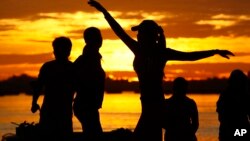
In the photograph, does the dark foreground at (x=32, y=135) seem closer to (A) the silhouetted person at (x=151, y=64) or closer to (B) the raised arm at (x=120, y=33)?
(A) the silhouetted person at (x=151, y=64)

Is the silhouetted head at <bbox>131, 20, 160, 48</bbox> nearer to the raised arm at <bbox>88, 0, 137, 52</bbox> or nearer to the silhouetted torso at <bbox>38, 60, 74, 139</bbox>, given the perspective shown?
the raised arm at <bbox>88, 0, 137, 52</bbox>

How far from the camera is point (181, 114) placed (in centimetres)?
1173

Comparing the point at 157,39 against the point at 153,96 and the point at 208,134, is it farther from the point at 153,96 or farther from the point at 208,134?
the point at 208,134

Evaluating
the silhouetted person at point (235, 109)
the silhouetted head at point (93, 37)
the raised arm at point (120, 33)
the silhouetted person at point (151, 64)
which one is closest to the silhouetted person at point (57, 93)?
the silhouetted head at point (93, 37)

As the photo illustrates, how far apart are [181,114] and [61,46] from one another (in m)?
2.79

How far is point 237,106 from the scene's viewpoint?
10.9 m

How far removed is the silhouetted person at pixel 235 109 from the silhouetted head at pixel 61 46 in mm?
2684

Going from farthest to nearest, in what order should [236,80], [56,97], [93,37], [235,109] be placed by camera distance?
[235,109] < [236,80] < [93,37] < [56,97]

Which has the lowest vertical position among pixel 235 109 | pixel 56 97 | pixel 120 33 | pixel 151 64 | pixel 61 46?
pixel 235 109

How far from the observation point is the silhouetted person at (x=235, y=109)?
10.9 metres

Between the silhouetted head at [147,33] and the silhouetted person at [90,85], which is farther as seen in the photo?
the silhouetted person at [90,85]

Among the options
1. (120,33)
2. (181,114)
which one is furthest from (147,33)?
(181,114)

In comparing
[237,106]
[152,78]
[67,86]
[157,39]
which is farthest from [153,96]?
[237,106]

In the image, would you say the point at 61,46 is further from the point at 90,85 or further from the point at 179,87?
the point at 179,87
